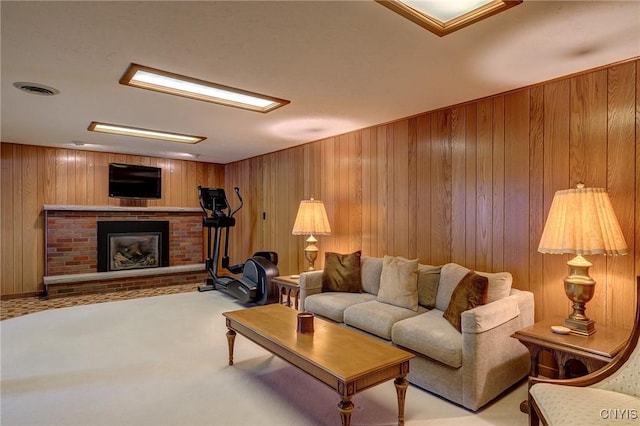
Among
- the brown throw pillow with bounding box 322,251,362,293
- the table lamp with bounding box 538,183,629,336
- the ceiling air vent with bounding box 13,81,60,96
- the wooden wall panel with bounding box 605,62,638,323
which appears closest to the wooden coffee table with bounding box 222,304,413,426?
the brown throw pillow with bounding box 322,251,362,293

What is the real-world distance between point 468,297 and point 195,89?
2.71 metres

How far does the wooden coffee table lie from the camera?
73.4 inches

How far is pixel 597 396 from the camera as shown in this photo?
1.58 m

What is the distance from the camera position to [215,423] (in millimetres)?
2137

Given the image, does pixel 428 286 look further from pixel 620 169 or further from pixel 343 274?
pixel 620 169

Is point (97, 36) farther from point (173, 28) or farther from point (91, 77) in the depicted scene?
point (91, 77)

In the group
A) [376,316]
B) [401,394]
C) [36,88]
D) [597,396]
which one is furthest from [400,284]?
[36,88]

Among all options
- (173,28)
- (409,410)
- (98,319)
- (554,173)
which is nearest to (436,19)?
(173,28)

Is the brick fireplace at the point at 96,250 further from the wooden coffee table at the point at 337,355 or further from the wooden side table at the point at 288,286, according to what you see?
the wooden coffee table at the point at 337,355

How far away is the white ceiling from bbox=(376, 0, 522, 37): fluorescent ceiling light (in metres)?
0.07

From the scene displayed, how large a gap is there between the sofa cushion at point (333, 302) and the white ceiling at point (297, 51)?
6.04ft

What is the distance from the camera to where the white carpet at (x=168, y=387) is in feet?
7.25

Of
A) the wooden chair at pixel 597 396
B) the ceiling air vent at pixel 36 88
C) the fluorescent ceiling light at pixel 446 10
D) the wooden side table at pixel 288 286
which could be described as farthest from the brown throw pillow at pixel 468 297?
the ceiling air vent at pixel 36 88

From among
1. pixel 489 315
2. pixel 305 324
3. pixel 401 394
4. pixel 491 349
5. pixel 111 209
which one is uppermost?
pixel 111 209
